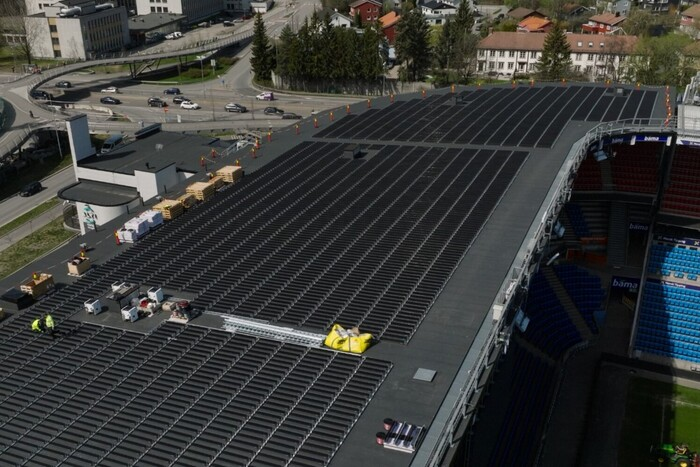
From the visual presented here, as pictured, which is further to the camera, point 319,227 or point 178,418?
point 319,227

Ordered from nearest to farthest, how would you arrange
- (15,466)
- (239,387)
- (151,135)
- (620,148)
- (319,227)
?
(15,466) < (239,387) < (319,227) < (620,148) < (151,135)

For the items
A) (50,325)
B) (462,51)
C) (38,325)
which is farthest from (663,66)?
(38,325)

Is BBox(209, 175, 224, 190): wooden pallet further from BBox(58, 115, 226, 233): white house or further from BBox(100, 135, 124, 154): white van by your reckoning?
BBox(100, 135, 124, 154): white van

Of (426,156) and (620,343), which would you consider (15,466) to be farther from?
(620,343)

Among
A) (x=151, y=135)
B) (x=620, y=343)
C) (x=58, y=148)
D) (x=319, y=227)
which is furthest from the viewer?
(x=58, y=148)

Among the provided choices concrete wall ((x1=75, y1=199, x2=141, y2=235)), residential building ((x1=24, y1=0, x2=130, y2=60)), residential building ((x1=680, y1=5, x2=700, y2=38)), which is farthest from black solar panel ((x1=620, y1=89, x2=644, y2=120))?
residential building ((x1=24, y1=0, x2=130, y2=60))

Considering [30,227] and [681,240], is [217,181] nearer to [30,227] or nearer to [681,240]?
[30,227]

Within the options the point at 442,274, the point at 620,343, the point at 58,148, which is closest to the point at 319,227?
the point at 442,274
